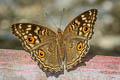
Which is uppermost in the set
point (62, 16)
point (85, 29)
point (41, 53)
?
point (85, 29)

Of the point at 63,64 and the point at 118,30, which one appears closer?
the point at 63,64

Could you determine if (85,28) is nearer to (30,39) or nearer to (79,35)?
(79,35)

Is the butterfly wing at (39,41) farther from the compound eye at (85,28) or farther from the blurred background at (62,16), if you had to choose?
the blurred background at (62,16)

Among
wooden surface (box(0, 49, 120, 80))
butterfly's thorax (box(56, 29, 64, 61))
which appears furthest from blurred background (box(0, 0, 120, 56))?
wooden surface (box(0, 49, 120, 80))

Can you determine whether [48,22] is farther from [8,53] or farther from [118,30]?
[8,53]

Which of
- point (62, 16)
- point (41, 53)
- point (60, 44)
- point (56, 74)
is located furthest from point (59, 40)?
point (62, 16)

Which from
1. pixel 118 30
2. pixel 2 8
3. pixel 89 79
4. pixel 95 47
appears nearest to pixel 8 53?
pixel 89 79

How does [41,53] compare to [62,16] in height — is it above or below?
above
